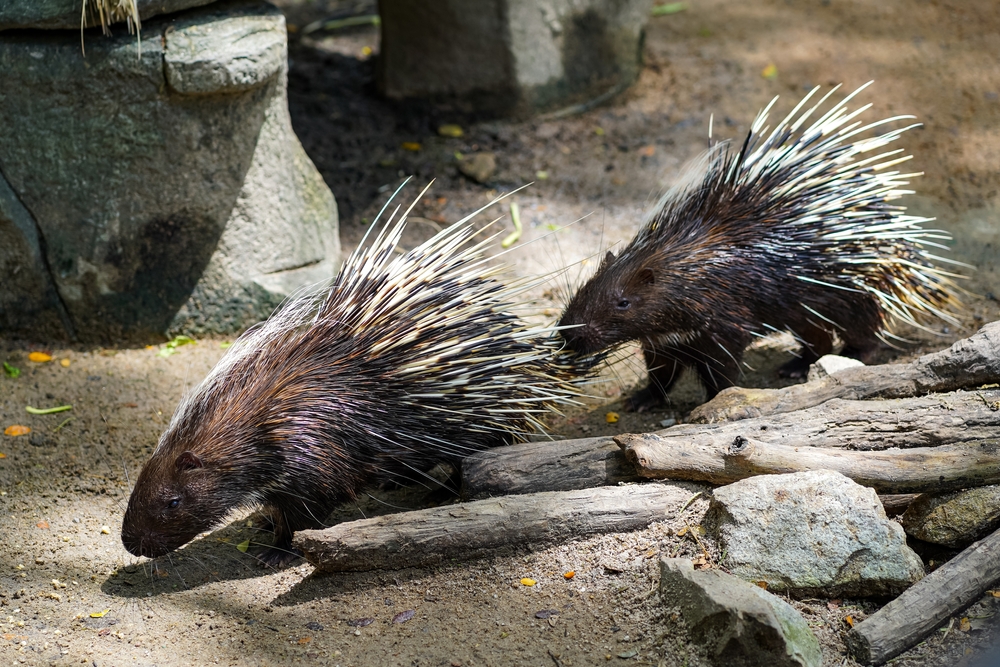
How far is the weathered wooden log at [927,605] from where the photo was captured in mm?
2820

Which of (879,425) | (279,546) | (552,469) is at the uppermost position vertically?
(879,425)

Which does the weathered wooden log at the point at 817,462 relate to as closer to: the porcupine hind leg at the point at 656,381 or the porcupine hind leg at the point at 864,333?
the porcupine hind leg at the point at 656,381

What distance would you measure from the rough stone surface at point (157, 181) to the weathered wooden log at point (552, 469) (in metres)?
2.19

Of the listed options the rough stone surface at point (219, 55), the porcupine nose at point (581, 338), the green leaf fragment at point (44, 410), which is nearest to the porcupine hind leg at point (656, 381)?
the porcupine nose at point (581, 338)

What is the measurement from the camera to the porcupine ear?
3.49 meters

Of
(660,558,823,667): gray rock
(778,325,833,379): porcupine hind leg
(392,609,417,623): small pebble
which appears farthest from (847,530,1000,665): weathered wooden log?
(778,325,833,379): porcupine hind leg

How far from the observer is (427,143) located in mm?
7152

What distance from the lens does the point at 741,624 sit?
2738 millimetres

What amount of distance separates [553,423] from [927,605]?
2.10 metres

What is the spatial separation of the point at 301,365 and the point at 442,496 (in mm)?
922

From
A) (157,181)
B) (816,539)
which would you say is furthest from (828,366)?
(157,181)

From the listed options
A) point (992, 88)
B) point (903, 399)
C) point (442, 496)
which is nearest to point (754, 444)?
point (903, 399)

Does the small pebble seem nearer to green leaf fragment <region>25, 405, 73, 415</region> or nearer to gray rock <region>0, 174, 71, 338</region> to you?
green leaf fragment <region>25, 405, 73, 415</region>

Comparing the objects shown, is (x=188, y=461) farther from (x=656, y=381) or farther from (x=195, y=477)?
(x=656, y=381)
